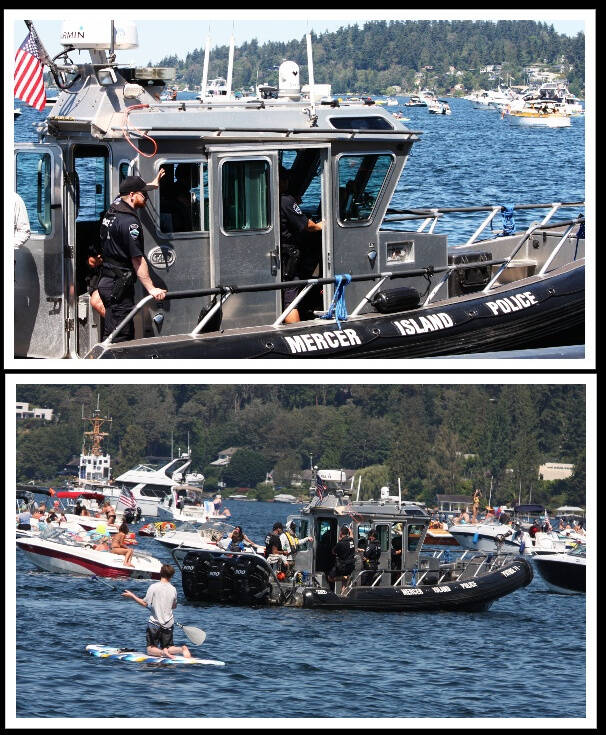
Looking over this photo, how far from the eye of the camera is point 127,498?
3797cm

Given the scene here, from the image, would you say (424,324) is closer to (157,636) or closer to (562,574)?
(157,636)

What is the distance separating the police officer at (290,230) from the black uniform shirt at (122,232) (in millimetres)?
1473

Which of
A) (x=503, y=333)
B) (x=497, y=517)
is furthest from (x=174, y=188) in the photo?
(x=497, y=517)

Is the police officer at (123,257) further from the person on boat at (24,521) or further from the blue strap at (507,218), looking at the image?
the person on boat at (24,521)

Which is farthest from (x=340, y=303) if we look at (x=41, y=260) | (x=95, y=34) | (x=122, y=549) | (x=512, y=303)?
(x=122, y=549)

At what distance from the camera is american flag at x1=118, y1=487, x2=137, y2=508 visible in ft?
122

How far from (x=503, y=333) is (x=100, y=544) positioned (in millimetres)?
10119

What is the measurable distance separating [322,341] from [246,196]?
4.20 ft

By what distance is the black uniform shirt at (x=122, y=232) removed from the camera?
9.52 metres

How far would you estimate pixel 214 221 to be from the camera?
10078 millimetres

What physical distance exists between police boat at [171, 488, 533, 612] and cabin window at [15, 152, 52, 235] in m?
7.08

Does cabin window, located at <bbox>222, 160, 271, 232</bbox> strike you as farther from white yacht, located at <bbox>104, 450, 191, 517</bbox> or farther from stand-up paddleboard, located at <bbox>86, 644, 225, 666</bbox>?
white yacht, located at <bbox>104, 450, 191, 517</bbox>

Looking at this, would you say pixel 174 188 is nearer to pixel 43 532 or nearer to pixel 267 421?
pixel 43 532

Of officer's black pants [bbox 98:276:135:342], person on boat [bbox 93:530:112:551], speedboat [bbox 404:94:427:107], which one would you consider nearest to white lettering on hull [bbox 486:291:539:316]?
officer's black pants [bbox 98:276:135:342]
